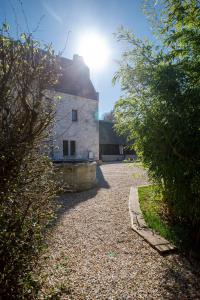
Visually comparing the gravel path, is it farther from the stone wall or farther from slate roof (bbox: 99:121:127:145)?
slate roof (bbox: 99:121:127:145)

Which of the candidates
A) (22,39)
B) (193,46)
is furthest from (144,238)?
(22,39)

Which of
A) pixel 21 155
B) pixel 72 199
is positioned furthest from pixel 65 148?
pixel 21 155

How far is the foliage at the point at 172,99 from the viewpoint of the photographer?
10.7 ft

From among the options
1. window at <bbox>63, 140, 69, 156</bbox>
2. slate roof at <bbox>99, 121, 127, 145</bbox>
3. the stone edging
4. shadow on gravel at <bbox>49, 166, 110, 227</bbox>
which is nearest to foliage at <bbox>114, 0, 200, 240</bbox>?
the stone edging

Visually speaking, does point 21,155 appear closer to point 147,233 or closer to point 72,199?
point 147,233

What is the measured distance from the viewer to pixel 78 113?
1897 cm

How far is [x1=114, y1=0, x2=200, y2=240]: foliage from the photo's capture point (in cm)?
327

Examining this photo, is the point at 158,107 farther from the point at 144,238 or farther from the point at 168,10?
the point at 144,238

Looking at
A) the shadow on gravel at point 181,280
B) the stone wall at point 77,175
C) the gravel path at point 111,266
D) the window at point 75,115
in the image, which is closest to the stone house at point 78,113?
the window at point 75,115

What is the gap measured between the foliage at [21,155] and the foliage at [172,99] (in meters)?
1.85

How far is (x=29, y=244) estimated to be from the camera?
218cm

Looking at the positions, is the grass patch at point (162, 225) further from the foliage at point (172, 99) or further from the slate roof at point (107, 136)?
the slate roof at point (107, 136)

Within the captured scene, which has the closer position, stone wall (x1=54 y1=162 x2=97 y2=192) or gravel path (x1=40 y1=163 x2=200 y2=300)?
gravel path (x1=40 y1=163 x2=200 y2=300)

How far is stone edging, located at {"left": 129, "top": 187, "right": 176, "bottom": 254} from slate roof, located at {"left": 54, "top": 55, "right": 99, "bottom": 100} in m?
13.8
